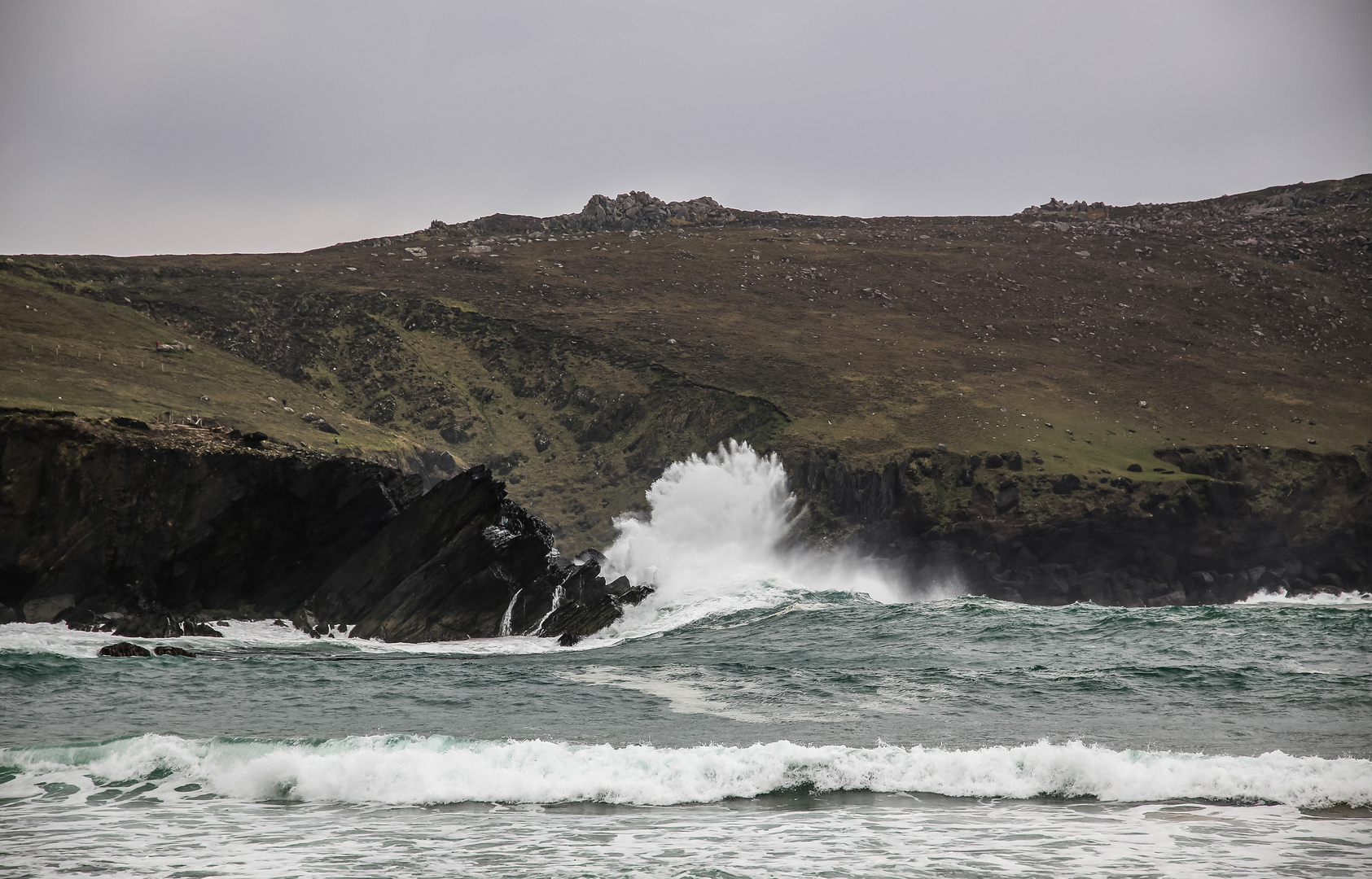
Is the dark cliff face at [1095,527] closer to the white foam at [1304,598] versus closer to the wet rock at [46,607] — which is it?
the white foam at [1304,598]

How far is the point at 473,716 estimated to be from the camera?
19.1m

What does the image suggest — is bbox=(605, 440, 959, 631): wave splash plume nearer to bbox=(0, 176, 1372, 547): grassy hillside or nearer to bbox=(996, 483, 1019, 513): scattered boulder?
bbox=(0, 176, 1372, 547): grassy hillside

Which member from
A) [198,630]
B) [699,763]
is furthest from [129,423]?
[699,763]

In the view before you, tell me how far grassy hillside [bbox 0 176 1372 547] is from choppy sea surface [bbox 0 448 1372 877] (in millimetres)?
29213

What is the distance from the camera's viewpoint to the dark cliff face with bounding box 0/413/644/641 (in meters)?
33.5

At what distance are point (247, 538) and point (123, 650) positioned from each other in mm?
9676

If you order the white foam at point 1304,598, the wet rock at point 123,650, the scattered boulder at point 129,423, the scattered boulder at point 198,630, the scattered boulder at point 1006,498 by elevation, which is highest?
the scattered boulder at point 129,423

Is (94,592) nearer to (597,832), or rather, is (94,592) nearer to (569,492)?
(597,832)

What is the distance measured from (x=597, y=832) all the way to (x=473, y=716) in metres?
7.26

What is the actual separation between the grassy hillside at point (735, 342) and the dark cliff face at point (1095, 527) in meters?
3.00

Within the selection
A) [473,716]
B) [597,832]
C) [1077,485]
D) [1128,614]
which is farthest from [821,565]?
[597,832]

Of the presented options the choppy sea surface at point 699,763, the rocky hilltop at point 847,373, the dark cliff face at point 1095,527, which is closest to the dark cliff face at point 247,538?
the rocky hilltop at point 847,373

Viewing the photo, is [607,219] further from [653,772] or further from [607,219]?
[653,772]

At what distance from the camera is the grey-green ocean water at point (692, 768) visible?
11375mm
